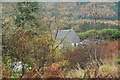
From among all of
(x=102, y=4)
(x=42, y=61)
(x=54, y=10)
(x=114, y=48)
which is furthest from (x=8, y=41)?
(x=102, y=4)

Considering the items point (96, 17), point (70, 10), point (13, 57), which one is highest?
point (70, 10)

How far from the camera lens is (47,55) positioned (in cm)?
347

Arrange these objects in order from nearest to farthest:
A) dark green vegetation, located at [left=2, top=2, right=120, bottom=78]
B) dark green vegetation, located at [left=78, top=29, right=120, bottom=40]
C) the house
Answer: dark green vegetation, located at [left=2, top=2, right=120, bottom=78], the house, dark green vegetation, located at [left=78, top=29, right=120, bottom=40]

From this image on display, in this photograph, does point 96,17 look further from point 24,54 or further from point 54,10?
point 24,54

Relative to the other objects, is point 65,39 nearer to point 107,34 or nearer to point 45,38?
point 45,38

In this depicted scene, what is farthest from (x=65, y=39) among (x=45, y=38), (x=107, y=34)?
(x=107, y=34)

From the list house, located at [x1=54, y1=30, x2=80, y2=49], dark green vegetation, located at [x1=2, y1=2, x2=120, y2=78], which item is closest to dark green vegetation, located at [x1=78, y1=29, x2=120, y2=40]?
dark green vegetation, located at [x1=2, y1=2, x2=120, y2=78]

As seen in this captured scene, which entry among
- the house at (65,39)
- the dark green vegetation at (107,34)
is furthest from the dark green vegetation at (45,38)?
the house at (65,39)

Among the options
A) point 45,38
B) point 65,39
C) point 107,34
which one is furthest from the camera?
A: point 107,34

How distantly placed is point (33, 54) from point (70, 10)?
2.31 meters

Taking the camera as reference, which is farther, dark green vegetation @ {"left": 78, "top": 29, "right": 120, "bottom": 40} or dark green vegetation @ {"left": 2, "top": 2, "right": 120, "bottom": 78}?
dark green vegetation @ {"left": 78, "top": 29, "right": 120, "bottom": 40}

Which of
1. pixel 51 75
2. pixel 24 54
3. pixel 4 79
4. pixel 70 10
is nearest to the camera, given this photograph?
pixel 51 75

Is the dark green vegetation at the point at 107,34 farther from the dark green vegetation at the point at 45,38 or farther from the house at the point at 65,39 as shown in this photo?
the house at the point at 65,39

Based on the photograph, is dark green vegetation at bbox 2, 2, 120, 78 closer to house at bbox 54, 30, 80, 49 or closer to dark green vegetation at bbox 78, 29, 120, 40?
dark green vegetation at bbox 78, 29, 120, 40
